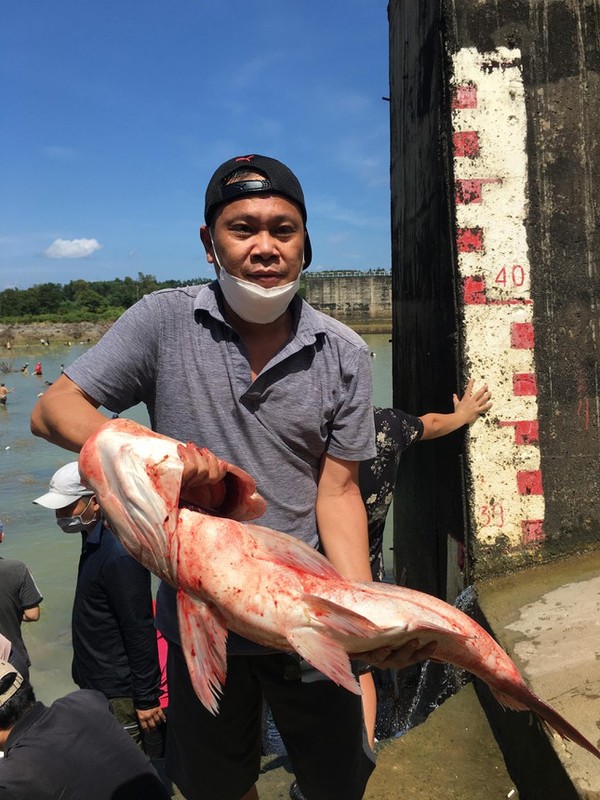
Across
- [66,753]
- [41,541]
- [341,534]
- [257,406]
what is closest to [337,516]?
[341,534]

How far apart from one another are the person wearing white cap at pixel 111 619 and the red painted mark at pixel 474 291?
233 centimetres

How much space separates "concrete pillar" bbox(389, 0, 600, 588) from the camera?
3.92m

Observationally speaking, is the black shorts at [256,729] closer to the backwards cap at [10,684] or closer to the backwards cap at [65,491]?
the backwards cap at [10,684]

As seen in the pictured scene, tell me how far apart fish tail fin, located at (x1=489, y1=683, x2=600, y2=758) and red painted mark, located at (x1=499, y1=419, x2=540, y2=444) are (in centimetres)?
217

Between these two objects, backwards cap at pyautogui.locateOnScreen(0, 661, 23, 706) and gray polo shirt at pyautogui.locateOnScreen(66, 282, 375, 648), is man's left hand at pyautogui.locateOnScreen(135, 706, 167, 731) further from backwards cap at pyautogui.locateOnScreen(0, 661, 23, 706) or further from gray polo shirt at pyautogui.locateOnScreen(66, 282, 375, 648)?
gray polo shirt at pyautogui.locateOnScreen(66, 282, 375, 648)

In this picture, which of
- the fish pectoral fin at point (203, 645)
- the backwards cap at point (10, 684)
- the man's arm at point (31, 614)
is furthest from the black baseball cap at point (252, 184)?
the man's arm at point (31, 614)

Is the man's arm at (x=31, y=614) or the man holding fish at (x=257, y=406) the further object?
the man's arm at (x=31, y=614)

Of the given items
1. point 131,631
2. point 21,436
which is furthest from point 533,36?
point 21,436

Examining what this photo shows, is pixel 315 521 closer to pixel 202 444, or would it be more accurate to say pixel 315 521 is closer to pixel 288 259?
pixel 202 444

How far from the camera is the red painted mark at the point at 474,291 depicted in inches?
155

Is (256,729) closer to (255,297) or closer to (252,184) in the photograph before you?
(255,297)

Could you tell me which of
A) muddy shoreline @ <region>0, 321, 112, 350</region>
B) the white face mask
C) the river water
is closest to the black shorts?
the white face mask

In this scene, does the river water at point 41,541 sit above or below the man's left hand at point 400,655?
below

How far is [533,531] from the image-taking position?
12.9ft
